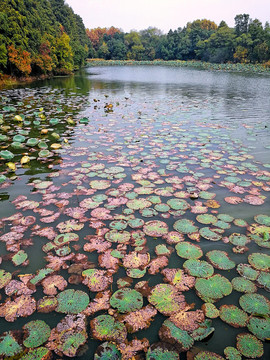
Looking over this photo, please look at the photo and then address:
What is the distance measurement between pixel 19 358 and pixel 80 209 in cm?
163

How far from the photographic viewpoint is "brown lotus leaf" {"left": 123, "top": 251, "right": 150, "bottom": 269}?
6.77 ft

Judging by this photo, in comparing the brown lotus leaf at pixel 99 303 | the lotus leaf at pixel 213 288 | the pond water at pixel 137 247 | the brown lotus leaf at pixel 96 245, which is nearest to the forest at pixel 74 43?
the pond water at pixel 137 247

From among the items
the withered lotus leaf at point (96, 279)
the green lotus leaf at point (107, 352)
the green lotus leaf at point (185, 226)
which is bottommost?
the withered lotus leaf at point (96, 279)

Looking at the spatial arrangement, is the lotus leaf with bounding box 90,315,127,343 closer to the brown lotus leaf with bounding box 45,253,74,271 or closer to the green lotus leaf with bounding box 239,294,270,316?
the brown lotus leaf with bounding box 45,253,74,271

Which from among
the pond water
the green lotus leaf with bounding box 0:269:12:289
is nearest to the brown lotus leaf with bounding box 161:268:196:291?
the pond water

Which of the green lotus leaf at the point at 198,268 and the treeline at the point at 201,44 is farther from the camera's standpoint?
the treeline at the point at 201,44

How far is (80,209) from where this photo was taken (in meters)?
2.87

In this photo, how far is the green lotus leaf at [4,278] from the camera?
1.89 meters

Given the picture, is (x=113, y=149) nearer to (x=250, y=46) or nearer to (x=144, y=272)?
(x=144, y=272)

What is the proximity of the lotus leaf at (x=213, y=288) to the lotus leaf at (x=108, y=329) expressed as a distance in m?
0.65

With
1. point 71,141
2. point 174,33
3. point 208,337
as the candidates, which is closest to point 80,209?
point 208,337

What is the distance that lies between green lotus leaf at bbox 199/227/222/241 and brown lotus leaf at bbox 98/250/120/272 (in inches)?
36.8

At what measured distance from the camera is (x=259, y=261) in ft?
6.85

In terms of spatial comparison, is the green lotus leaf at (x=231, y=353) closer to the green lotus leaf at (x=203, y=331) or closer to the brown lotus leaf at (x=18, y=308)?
the green lotus leaf at (x=203, y=331)
